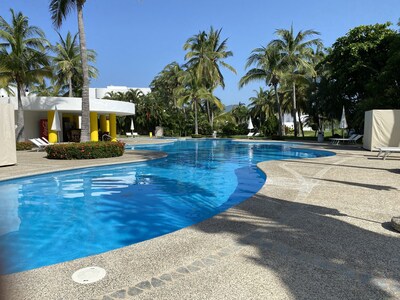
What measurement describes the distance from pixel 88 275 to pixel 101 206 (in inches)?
189

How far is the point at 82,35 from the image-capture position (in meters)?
15.6

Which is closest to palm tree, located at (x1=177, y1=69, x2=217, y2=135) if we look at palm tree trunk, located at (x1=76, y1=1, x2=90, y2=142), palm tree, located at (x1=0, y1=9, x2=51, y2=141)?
palm tree, located at (x1=0, y1=9, x2=51, y2=141)

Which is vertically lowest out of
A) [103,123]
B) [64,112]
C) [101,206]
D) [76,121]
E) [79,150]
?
[101,206]

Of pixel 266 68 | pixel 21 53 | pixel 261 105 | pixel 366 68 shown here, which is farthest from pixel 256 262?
pixel 261 105

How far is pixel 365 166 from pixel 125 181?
925 cm

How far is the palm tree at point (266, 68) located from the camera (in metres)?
30.5

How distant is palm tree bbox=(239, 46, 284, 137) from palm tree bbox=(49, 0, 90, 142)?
1983 cm

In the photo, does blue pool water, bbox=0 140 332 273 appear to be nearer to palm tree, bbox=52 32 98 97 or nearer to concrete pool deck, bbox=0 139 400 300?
concrete pool deck, bbox=0 139 400 300

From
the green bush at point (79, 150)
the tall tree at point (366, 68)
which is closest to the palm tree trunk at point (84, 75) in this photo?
the green bush at point (79, 150)

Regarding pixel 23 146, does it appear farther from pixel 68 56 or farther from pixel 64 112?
pixel 68 56

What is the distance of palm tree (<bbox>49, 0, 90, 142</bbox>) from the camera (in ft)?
51.3

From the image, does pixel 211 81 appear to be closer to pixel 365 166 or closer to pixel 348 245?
pixel 365 166

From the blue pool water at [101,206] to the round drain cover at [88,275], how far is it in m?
1.85

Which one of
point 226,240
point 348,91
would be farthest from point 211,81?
point 226,240
